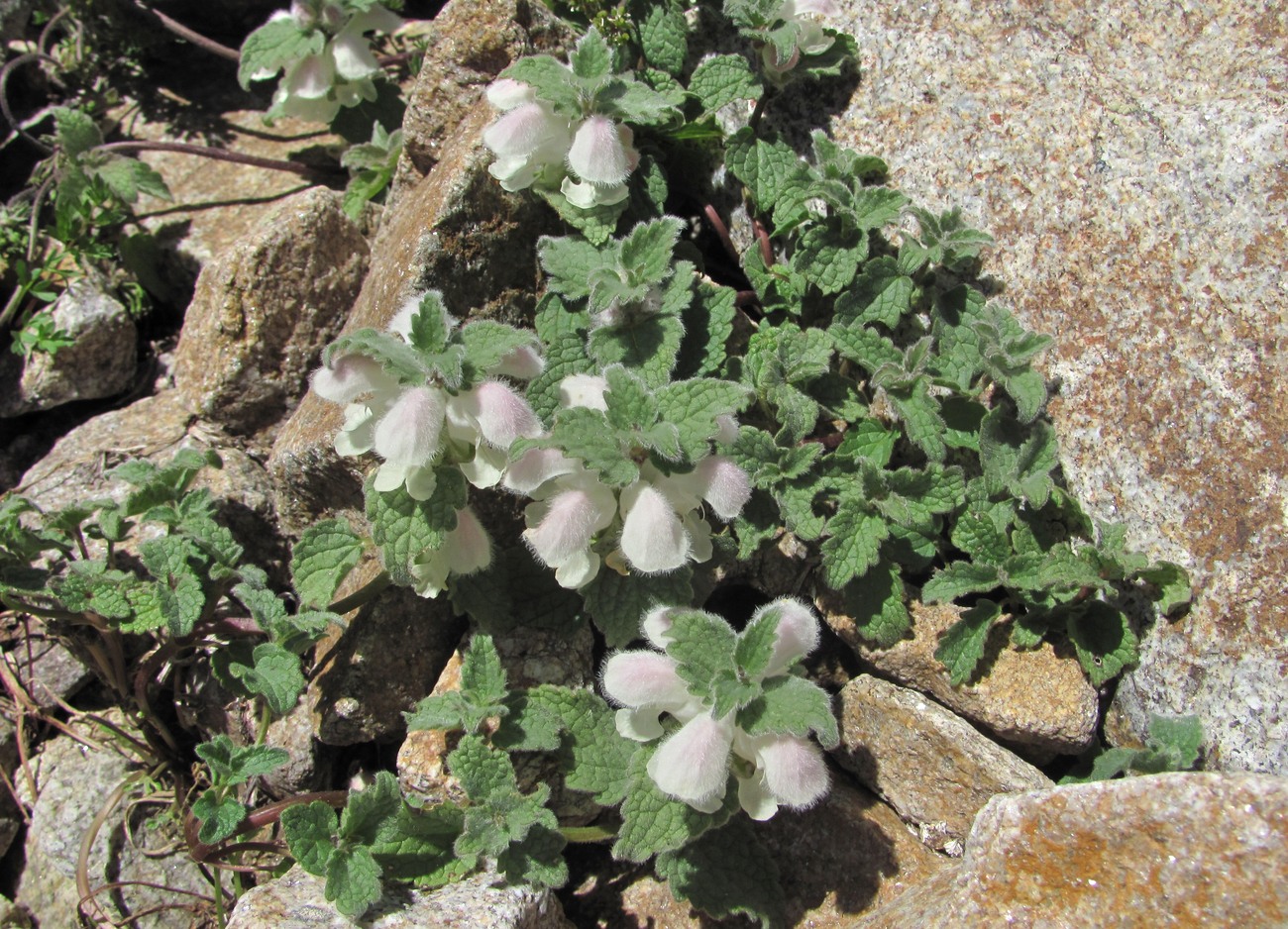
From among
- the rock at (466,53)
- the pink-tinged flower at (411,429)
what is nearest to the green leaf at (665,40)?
the rock at (466,53)

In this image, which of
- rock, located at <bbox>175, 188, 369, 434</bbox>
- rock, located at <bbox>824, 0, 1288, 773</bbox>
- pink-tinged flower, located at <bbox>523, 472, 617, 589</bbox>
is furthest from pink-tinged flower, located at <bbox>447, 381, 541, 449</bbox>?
rock, located at <bbox>824, 0, 1288, 773</bbox>

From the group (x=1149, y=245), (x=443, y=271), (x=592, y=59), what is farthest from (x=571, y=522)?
(x=1149, y=245)

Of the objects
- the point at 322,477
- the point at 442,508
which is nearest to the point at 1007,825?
the point at 442,508

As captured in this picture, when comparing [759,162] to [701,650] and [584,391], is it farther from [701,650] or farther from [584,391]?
[701,650]

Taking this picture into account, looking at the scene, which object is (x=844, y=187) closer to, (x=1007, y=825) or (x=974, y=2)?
(x=974, y=2)

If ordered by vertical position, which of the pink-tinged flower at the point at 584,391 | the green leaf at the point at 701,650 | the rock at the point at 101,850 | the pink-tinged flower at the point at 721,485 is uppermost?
the pink-tinged flower at the point at 721,485

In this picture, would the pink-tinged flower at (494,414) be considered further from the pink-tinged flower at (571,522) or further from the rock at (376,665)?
the rock at (376,665)

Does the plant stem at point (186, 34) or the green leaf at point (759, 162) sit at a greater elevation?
the green leaf at point (759, 162)
